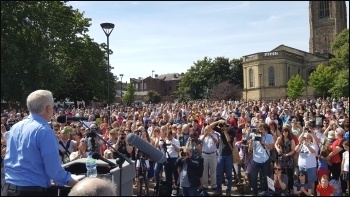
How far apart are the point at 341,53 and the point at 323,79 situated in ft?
15.6

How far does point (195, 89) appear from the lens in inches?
3553

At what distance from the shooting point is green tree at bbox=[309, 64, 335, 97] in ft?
214

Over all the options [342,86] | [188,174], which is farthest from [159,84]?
[188,174]

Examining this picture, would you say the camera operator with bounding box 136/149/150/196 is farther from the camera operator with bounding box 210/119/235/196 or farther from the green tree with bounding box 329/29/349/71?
the green tree with bounding box 329/29/349/71

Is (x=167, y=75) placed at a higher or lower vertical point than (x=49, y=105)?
higher

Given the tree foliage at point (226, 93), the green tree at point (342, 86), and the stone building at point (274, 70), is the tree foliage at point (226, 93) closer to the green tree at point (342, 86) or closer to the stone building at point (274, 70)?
the stone building at point (274, 70)

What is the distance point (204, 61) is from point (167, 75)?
181 ft

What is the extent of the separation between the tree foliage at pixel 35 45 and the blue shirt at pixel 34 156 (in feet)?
80.5

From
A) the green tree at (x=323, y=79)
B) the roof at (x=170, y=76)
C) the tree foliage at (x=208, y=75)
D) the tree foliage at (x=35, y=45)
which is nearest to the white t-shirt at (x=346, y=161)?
the tree foliage at (x=35, y=45)

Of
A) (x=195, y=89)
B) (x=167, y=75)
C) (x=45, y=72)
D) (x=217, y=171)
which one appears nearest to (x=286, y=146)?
(x=217, y=171)

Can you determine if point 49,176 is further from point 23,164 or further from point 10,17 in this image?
point 10,17

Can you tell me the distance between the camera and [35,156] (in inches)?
150

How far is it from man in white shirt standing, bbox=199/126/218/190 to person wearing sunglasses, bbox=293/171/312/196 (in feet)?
6.96

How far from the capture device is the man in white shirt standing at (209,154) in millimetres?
11102
